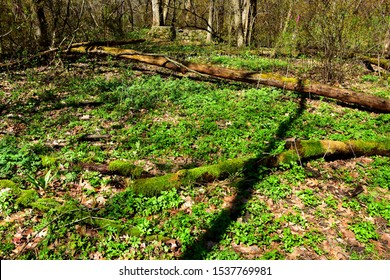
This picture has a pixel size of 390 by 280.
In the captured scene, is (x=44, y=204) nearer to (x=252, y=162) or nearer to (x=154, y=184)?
(x=154, y=184)

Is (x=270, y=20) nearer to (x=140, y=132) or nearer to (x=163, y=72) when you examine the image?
Answer: (x=163, y=72)

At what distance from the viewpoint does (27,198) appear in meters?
4.23

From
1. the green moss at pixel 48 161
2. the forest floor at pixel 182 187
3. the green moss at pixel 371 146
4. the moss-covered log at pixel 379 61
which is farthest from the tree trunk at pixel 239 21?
the green moss at pixel 48 161

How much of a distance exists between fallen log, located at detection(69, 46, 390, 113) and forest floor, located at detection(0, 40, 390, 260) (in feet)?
0.93

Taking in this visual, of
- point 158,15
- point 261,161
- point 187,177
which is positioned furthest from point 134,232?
point 158,15

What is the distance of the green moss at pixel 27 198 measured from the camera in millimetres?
4199

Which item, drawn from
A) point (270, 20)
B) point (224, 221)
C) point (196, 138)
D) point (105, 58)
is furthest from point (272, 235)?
point (270, 20)

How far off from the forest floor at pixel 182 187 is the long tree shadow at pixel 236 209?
0.07ft

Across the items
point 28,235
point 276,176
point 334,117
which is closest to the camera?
point 28,235

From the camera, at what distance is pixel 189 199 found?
453 centimetres

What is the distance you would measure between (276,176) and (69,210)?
137 inches

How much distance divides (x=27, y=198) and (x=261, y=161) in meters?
4.01

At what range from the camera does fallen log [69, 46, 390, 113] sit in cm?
751

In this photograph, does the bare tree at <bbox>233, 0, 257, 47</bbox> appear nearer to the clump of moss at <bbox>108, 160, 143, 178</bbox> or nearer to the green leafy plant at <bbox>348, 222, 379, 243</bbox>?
the clump of moss at <bbox>108, 160, 143, 178</bbox>
